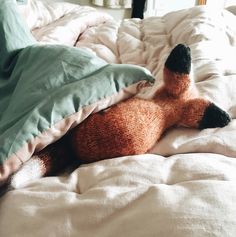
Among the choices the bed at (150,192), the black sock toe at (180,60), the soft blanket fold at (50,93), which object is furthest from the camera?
the black sock toe at (180,60)

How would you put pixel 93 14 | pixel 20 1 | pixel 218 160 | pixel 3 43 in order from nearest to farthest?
1. pixel 218 160
2. pixel 3 43
3. pixel 20 1
4. pixel 93 14

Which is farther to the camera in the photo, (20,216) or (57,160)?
(57,160)

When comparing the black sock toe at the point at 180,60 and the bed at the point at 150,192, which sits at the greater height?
the black sock toe at the point at 180,60

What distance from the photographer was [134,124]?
0.61 meters

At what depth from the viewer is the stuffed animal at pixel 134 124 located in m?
0.59

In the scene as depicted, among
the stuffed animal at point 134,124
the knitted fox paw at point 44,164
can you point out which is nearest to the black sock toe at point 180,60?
the stuffed animal at point 134,124

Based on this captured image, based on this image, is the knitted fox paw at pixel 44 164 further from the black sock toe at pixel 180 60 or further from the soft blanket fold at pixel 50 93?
the black sock toe at pixel 180 60

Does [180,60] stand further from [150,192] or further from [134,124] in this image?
[150,192]

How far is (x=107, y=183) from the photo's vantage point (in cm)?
53

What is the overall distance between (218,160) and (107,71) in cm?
25

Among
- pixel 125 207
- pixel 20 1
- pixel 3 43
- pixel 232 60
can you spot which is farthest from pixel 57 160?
pixel 20 1

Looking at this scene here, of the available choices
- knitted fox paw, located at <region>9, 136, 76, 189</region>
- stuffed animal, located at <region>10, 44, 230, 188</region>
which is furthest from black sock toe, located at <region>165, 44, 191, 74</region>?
knitted fox paw, located at <region>9, 136, 76, 189</region>

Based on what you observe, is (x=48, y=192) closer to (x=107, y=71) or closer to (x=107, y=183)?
(x=107, y=183)

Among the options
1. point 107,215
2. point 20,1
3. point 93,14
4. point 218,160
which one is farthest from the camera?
point 93,14
